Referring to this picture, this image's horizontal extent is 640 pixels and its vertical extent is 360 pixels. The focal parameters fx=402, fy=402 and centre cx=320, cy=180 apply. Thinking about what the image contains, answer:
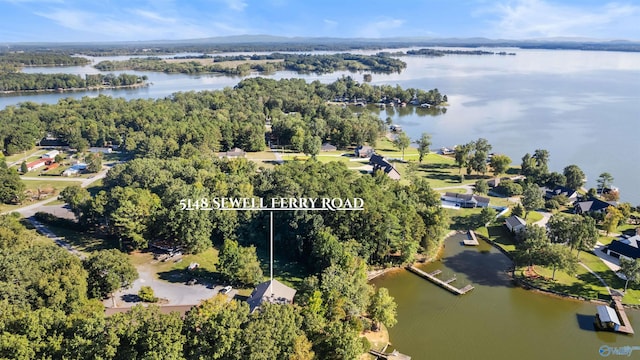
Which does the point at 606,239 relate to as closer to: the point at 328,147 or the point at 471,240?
the point at 471,240

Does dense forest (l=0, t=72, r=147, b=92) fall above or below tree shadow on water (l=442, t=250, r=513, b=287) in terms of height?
above

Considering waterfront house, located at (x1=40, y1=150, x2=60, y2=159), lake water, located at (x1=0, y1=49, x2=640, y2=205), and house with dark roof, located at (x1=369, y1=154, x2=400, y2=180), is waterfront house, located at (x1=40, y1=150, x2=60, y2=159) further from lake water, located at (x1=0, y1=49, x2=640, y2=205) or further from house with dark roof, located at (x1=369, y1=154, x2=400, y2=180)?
lake water, located at (x1=0, y1=49, x2=640, y2=205)

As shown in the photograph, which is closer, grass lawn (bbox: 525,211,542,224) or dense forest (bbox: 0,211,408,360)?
dense forest (bbox: 0,211,408,360)

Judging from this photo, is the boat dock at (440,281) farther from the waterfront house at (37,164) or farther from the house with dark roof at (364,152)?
the waterfront house at (37,164)

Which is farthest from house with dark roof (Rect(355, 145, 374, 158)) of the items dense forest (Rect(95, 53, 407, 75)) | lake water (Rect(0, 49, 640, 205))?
dense forest (Rect(95, 53, 407, 75))

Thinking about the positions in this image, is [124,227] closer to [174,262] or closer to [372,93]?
[174,262]

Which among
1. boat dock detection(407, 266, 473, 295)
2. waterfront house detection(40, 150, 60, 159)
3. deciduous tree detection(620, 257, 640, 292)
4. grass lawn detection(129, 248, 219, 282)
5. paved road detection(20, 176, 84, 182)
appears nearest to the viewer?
deciduous tree detection(620, 257, 640, 292)

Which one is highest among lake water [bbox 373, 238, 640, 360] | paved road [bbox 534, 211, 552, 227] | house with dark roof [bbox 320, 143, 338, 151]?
house with dark roof [bbox 320, 143, 338, 151]
